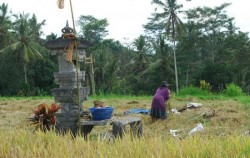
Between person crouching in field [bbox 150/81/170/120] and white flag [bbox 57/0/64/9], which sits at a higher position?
white flag [bbox 57/0/64/9]

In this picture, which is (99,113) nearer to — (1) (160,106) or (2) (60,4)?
(2) (60,4)

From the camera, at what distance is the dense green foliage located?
29219mm

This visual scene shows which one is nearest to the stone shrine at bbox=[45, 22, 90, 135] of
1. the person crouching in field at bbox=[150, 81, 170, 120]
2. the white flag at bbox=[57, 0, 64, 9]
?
the white flag at bbox=[57, 0, 64, 9]

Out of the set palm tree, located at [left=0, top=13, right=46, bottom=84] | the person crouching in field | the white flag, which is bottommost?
the person crouching in field

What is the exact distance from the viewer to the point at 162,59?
30594 millimetres

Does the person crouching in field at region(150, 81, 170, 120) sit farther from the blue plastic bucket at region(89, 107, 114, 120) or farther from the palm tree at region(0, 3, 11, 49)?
the palm tree at region(0, 3, 11, 49)

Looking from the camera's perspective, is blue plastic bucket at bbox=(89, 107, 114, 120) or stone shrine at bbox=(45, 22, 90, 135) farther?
stone shrine at bbox=(45, 22, 90, 135)

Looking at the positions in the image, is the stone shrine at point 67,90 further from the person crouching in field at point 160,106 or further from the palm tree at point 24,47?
the palm tree at point 24,47

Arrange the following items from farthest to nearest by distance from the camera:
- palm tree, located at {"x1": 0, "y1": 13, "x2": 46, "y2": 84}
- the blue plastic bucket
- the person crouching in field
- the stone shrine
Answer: palm tree, located at {"x1": 0, "y1": 13, "x2": 46, "y2": 84} < the person crouching in field < the stone shrine < the blue plastic bucket

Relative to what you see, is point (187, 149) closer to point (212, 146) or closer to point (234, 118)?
point (212, 146)

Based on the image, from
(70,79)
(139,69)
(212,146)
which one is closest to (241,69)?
(139,69)

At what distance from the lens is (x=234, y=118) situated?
948cm

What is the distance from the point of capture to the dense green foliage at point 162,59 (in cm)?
2922

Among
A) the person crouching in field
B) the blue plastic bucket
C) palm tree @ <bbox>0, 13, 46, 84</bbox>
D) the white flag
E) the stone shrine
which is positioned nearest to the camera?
the white flag
